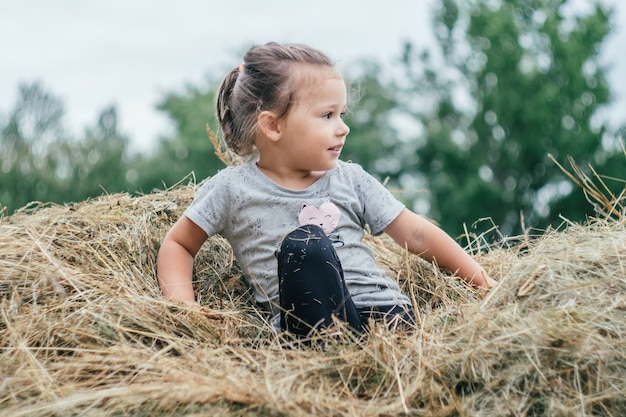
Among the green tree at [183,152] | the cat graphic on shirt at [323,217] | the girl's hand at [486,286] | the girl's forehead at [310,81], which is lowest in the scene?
the green tree at [183,152]

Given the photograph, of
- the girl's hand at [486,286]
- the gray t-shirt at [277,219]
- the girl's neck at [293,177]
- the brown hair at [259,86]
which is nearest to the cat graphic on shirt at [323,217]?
the gray t-shirt at [277,219]

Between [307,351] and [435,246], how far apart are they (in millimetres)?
948

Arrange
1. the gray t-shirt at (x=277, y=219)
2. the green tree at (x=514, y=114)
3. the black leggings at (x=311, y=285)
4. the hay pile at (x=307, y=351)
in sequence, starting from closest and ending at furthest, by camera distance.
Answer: the hay pile at (x=307, y=351), the black leggings at (x=311, y=285), the gray t-shirt at (x=277, y=219), the green tree at (x=514, y=114)

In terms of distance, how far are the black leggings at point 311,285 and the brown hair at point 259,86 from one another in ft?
2.16

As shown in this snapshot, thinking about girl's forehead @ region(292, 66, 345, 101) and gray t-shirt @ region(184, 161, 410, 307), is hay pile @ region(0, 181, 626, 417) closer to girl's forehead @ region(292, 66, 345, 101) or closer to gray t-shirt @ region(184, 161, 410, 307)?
gray t-shirt @ region(184, 161, 410, 307)

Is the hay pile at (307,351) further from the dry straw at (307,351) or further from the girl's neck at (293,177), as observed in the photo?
the girl's neck at (293,177)

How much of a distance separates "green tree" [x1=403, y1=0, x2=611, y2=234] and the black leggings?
17435 millimetres

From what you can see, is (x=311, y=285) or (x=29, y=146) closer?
(x=311, y=285)

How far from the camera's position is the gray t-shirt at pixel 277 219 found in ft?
9.78

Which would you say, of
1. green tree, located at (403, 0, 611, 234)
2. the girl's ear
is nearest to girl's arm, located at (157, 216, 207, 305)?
the girl's ear

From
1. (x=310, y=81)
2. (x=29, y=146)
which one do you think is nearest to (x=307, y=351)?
(x=310, y=81)

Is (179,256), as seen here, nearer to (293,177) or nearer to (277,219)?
(277,219)

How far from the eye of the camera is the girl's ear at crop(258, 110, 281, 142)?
3.06 metres

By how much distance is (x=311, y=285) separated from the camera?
2.57 m
